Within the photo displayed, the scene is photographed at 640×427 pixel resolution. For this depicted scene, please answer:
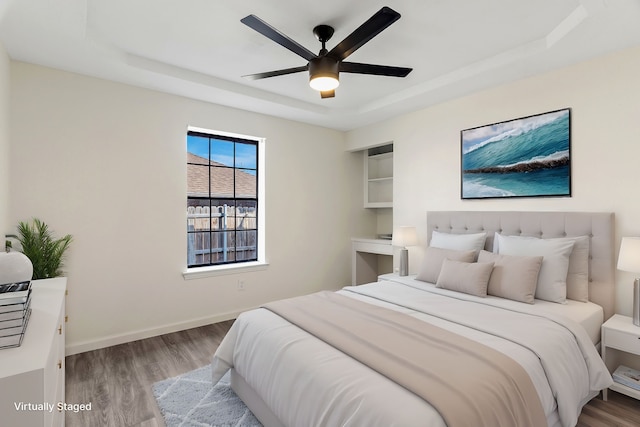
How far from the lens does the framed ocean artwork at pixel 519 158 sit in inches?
110

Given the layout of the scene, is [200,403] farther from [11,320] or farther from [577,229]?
[577,229]

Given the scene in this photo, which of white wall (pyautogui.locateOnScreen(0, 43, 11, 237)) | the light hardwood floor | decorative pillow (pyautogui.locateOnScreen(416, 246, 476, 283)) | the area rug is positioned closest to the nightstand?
the light hardwood floor

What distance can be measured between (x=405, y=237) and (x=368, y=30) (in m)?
2.47

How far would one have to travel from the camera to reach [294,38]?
2.52 meters

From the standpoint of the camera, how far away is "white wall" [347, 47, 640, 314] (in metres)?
2.46

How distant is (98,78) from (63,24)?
0.91 m

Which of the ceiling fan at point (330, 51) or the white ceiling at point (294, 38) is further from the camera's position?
A: the white ceiling at point (294, 38)

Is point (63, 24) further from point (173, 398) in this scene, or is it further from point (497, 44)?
point (497, 44)

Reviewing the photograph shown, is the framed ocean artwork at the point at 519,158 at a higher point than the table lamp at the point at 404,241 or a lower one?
higher

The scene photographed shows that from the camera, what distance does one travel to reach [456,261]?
2842 mm

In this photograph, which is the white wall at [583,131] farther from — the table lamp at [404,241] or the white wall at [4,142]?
the white wall at [4,142]

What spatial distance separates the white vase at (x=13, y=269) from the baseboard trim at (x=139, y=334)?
1.63m

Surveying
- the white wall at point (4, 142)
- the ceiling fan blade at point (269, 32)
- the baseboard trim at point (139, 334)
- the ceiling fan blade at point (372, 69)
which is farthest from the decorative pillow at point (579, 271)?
the white wall at point (4, 142)

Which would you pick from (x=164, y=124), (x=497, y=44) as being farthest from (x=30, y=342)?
(x=497, y=44)
